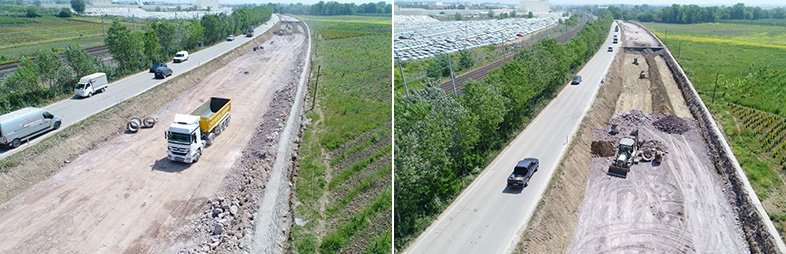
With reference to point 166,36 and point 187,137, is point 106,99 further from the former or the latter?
point 166,36

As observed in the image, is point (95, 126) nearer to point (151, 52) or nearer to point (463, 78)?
point (151, 52)

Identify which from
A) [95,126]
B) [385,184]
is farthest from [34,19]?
[385,184]

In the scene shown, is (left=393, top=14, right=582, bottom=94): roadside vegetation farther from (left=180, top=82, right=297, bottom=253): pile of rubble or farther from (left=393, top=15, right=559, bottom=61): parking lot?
(left=180, top=82, right=297, bottom=253): pile of rubble

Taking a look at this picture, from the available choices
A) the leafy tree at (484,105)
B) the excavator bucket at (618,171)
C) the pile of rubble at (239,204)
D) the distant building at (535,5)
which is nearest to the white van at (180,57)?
the pile of rubble at (239,204)

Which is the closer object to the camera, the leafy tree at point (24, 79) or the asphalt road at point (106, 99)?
the asphalt road at point (106, 99)

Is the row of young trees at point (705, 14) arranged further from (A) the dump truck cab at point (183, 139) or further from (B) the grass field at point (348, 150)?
(A) the dump truck cab at point (183, 139)
